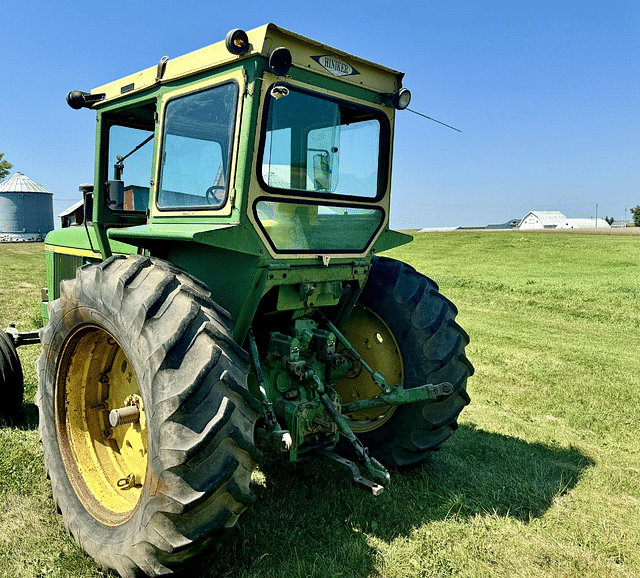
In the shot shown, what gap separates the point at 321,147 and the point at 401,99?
0.61 meters

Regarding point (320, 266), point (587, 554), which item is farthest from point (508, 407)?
point (320, 266)

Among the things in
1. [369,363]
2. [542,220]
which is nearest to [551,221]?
[542,220]

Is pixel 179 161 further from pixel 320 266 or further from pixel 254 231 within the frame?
pixel 320 266

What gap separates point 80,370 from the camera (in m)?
3.54

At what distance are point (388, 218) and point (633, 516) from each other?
2497 millimetres

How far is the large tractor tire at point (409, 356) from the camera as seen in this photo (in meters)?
3.99

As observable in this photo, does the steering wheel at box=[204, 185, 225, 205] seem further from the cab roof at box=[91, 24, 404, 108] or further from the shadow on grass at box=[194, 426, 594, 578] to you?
the shadow on grass at box=[194, 426, 594, 578]

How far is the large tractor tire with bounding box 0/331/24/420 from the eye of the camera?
4.68m

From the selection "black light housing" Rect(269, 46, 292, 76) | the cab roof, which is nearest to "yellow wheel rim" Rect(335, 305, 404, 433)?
the cab roof

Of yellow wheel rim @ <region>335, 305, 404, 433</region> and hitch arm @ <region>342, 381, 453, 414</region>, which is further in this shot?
yellow wheel rim @ <region>335, 305, 404, 433</region>

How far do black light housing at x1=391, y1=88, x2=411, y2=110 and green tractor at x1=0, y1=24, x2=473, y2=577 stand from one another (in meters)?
0.02

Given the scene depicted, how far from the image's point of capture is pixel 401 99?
375cm

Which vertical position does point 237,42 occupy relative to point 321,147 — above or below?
above

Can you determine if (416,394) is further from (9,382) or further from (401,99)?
(9,382)
